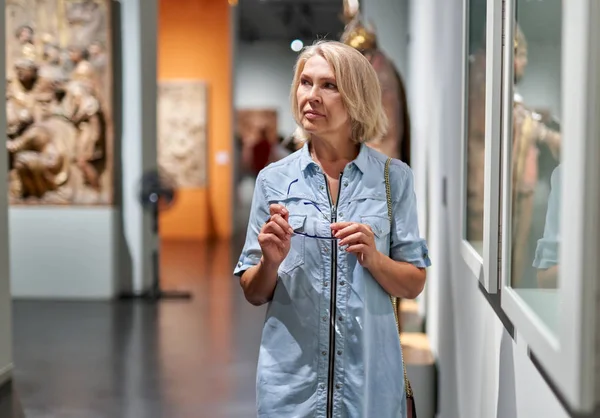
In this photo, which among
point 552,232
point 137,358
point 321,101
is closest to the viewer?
point 552,232

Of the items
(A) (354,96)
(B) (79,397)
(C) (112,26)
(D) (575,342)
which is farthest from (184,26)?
(D) (575,342)

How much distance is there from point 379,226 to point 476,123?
39.8 inches

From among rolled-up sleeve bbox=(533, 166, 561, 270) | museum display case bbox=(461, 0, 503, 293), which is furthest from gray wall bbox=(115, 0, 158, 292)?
rolled-up sleeve bbox=(533, 166, 561, 270)

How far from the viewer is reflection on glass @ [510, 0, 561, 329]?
→ 177cm

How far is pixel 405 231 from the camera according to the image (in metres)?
2.56

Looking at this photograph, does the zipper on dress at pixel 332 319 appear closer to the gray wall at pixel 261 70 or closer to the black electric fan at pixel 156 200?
the black electric fan at pixel 156 200

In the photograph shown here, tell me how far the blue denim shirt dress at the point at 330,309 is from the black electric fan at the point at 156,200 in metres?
7.75

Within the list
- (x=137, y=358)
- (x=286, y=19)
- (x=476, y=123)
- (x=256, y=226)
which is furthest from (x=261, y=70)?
(x=256, y=226)

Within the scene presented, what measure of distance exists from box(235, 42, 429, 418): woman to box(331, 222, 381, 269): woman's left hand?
2.3 inches

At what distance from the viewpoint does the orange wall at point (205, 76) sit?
1797cm

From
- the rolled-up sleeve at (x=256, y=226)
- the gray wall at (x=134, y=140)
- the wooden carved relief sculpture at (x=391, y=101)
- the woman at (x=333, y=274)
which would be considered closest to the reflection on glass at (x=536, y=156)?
the woman at (x=333, y=274)

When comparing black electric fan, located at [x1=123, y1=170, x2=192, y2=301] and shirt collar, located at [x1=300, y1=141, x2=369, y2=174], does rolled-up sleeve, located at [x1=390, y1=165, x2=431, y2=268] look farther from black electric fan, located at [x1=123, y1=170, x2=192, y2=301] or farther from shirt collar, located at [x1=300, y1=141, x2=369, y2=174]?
black electric fan, located at [x1=123, y1=170, x2=192, y2=301]

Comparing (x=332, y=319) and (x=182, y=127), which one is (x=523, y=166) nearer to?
(x=332, y=319)

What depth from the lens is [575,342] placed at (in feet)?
4.69
